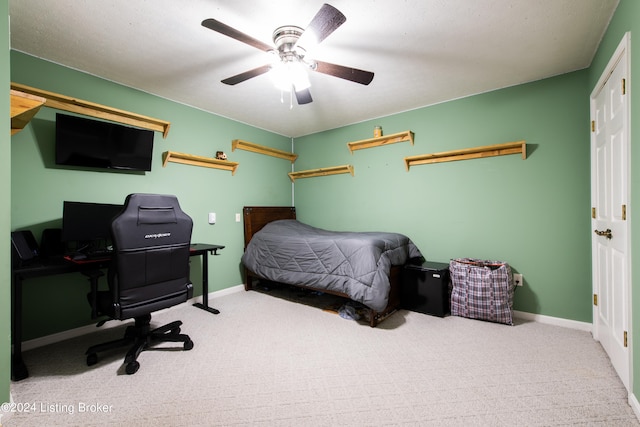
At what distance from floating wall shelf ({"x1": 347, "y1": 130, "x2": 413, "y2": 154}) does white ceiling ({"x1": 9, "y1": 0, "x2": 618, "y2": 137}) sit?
52 cm

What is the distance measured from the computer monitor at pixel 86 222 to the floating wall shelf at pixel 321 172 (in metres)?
2.59

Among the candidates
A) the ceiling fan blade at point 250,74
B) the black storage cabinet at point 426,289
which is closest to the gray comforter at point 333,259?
the black storage cabinet at point 426,289

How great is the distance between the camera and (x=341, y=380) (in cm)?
175

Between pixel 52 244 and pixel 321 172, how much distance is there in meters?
3.19

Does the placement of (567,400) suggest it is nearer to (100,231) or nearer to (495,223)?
(495,223)

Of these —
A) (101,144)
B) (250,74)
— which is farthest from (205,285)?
(250,74)

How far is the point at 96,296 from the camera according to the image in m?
1.86

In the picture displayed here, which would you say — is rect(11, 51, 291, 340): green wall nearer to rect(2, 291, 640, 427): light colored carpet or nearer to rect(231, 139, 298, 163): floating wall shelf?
rect(231, 139, 298, 163): floating wall shelf

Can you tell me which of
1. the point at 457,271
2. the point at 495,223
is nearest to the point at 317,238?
the point at 457,271

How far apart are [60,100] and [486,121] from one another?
4.19 metres

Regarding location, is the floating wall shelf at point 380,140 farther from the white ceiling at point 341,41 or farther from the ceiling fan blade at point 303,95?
the ceiling fan blade at point 303,95

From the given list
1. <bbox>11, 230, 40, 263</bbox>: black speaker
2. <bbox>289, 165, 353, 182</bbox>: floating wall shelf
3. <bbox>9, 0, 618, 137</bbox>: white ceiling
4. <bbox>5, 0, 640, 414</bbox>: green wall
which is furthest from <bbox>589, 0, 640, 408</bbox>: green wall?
<bbox>11, 230, 40, 263</bbox>: black speaker

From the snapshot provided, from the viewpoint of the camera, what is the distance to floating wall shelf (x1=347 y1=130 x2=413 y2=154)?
3439 millimetres

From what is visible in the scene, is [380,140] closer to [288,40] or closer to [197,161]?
[288,40]
